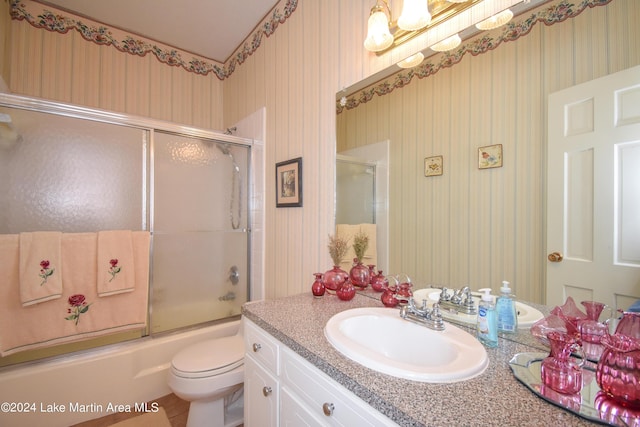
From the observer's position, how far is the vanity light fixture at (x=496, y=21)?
90 centimetres

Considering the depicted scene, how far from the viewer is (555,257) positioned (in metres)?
0.80

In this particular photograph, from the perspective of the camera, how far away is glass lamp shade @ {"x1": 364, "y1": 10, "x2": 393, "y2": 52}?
1.18 m

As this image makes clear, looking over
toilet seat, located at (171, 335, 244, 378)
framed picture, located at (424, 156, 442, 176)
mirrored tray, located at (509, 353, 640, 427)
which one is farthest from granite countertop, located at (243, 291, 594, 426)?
toilet seat, located at (171, 335, 244, 378)

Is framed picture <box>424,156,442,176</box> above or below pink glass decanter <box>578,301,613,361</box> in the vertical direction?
above

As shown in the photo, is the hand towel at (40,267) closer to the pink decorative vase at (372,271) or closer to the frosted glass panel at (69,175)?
the frosted glass panel at (69,175)

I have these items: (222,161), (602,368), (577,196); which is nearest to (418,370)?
(602,368)

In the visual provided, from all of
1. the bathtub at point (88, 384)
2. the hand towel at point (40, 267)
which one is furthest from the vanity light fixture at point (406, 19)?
the bathtub at point (88, 384)

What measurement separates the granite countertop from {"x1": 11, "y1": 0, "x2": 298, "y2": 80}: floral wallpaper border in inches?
80.2

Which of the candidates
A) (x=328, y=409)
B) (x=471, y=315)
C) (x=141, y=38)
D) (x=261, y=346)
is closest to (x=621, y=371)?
(x=471, y=315)

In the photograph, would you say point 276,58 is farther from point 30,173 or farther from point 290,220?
point 30,173

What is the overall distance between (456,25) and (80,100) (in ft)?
8.57

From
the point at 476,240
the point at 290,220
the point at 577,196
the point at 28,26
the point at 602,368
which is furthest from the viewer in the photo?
the point at 28,26

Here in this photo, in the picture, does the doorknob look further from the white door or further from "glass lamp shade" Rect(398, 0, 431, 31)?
"glass lamp shade" Rect(398, 0, 431, 31)

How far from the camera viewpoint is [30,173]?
1.49 meters
